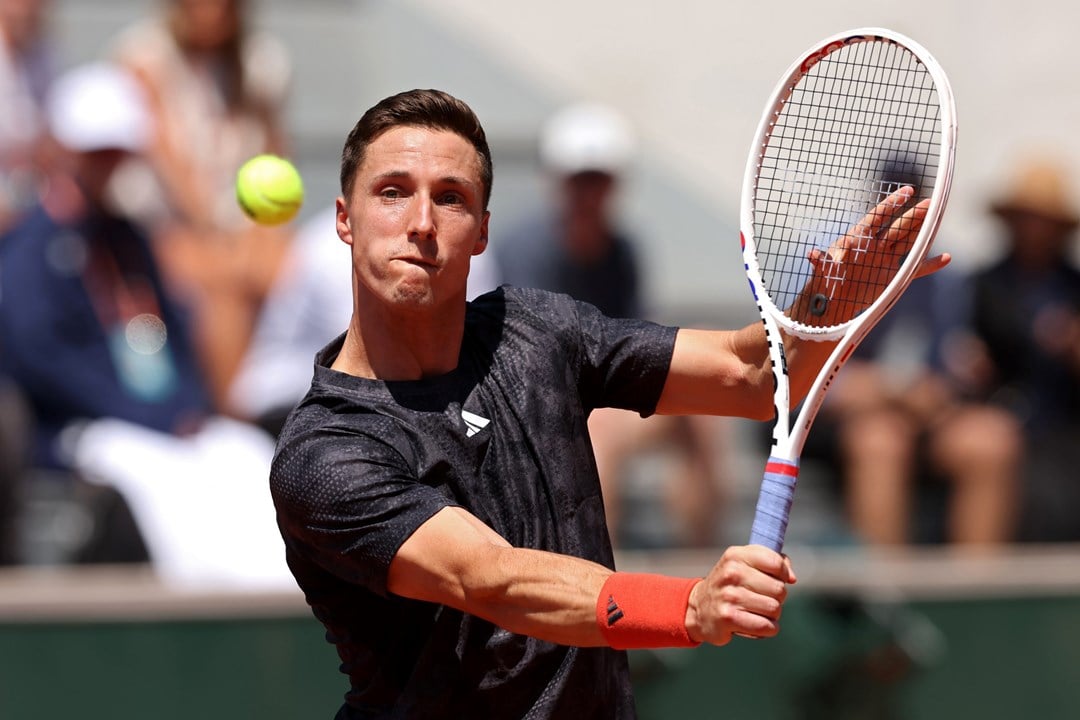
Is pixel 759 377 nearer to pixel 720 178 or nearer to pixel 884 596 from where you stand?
pixel 884 596

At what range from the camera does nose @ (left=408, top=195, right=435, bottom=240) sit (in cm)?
273

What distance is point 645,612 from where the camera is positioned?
8.18 ft

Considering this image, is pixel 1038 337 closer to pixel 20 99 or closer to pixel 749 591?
pixel 20 99

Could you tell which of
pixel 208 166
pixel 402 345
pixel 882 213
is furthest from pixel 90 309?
pixel 882 213

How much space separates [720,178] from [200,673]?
13.2 feet

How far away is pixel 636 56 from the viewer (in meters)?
8.38

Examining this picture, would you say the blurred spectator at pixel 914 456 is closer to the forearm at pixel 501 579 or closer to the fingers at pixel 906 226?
the fingers at pixel 906 226

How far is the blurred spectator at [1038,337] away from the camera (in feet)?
22.0

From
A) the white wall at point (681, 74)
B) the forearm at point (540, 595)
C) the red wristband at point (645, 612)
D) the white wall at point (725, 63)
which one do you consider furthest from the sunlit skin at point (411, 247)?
the white wall at point (725, 63)

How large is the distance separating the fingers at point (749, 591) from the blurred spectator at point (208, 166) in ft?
13.4

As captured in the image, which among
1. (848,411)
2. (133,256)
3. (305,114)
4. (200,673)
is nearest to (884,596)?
(848,411)

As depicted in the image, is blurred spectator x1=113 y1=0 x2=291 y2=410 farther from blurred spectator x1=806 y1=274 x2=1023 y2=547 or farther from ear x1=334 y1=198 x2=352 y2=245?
ear x1=334 y1=198 x2=352 y2=245

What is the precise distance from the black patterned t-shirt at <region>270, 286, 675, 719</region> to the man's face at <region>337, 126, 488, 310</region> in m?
0.18

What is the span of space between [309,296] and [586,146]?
1300mm
